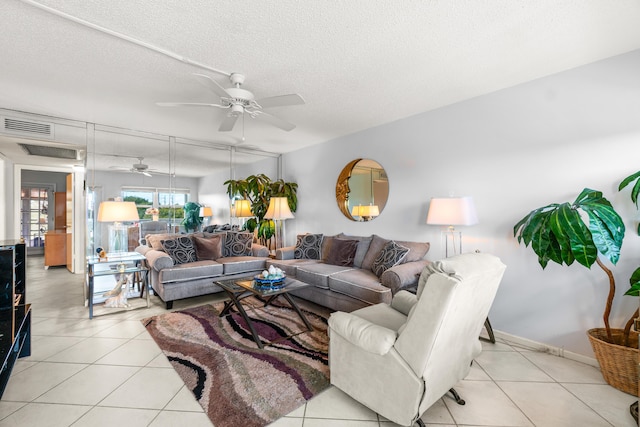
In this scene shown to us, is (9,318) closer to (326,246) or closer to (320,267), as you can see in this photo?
(320,267)

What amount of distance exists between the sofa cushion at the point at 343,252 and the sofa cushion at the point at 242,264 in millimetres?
1136

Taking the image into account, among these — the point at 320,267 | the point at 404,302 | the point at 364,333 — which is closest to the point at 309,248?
the point at 320,267

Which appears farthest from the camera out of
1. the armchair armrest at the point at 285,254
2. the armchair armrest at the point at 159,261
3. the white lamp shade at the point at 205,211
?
→ the white lamp shade at the point at 205,211

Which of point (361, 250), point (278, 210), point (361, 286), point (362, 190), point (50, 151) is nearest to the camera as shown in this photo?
point (361, 286)

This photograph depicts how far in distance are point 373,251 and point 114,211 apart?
345 cm

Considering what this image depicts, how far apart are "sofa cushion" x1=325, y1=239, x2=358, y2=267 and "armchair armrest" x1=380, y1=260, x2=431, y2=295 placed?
94 cm

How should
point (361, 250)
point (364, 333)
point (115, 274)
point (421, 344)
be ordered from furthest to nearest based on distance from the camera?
point (361, 250) → point (115, 274) → point (364, 333) → point (421, 344)

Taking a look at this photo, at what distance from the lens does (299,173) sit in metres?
5.71

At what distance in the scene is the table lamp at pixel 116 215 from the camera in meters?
A: 3.63

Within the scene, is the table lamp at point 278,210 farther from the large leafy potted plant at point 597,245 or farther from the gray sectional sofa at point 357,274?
the large leafy potted plant at point 597,245

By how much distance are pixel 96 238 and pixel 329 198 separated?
3.61m

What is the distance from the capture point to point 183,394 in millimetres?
1947

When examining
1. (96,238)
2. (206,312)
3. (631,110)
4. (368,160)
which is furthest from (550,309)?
(96,238)

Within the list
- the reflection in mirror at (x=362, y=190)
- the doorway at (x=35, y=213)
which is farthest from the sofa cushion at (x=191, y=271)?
the doorway at (x=35, y=213)
